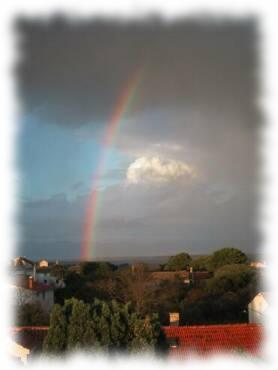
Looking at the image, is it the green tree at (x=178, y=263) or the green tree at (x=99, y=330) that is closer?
the green tree at (x=99, y=330)

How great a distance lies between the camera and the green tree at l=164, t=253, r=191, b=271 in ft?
130

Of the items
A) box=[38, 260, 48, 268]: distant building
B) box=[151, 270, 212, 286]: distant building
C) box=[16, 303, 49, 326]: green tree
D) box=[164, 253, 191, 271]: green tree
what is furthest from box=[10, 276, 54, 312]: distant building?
box=[164, 253, 191, 271]: green tree

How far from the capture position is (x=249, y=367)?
3.55 meters

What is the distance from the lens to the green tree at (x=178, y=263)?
39688 millimetres

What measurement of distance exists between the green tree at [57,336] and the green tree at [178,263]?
111 feet

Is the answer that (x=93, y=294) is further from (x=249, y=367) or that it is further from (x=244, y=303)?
(x=249, y=367)

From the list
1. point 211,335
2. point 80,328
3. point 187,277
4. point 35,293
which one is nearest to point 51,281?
point 35,293

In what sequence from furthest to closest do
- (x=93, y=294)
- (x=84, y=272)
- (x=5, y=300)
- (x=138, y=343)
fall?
1. (x=84, y=272)
2. (x=93, y=294)
3. (x=138, y=343)
4. (x=5, y=300)

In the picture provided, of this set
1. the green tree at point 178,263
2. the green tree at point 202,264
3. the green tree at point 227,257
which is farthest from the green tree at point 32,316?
the green tree at point 178,263

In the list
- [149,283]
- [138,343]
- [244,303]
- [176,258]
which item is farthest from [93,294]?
[138,343]

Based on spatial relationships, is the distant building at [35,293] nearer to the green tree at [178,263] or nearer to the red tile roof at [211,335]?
the red tile roof at [211,335]

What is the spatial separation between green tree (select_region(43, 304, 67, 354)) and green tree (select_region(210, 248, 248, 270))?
28.7 m

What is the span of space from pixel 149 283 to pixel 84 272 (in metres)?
8.23

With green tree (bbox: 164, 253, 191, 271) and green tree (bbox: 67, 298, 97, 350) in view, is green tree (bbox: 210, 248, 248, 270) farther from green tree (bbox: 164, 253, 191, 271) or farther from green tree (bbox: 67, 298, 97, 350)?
green tree (bbox: 67, 298, 97, 350)
